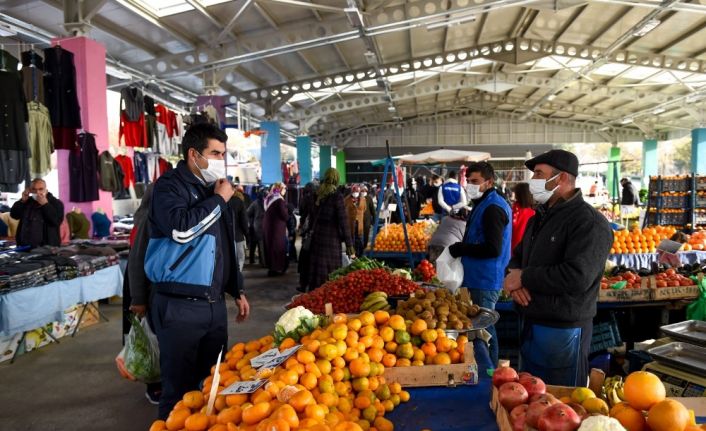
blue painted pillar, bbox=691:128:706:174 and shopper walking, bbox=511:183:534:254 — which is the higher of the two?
blue painted pillar, bbox=691:128:706:174

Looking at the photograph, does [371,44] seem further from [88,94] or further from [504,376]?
[504,376]

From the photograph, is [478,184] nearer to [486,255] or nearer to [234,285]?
[486,255]

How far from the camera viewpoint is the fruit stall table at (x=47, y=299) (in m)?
4.47

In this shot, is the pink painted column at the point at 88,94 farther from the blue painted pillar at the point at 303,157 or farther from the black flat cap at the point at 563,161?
the blue painted pillar at the point at 303,157

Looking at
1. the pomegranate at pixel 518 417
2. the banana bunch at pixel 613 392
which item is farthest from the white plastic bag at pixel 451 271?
the pomegranate at pixel 518 417

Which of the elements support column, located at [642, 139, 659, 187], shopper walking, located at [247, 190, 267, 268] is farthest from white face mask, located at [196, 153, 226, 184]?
support column, located at [642, 139, 659, 187]

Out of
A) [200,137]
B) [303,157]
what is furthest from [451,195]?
[303,157]

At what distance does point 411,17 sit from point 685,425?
29.3 ft

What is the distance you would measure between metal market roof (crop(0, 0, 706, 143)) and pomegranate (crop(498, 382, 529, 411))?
287 inches

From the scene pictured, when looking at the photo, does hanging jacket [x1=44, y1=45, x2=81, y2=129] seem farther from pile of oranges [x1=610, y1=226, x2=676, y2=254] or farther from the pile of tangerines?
pile of oranges [x1=610, y1=226, x2=676, y2=254]

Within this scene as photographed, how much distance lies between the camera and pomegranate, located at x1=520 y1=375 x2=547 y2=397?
1640 mm

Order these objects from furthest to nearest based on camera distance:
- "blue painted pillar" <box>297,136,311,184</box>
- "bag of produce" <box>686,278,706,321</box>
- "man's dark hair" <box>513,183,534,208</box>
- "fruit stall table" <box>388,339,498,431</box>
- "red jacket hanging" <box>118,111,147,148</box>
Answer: "blue painted pillar" <box>297,136,311,184</box>
"red jacket hanging" <box>118,111,147,148</box>
"man's dark hair" <box>513,183,534,208</box>
"bag of produce" <box>686,278,706,321</box>
"fruit stall table" <box>388,339,498,431</box>

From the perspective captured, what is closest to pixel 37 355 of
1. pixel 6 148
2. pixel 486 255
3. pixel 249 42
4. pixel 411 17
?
pixel 6 148

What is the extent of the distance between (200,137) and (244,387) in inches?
52.5
